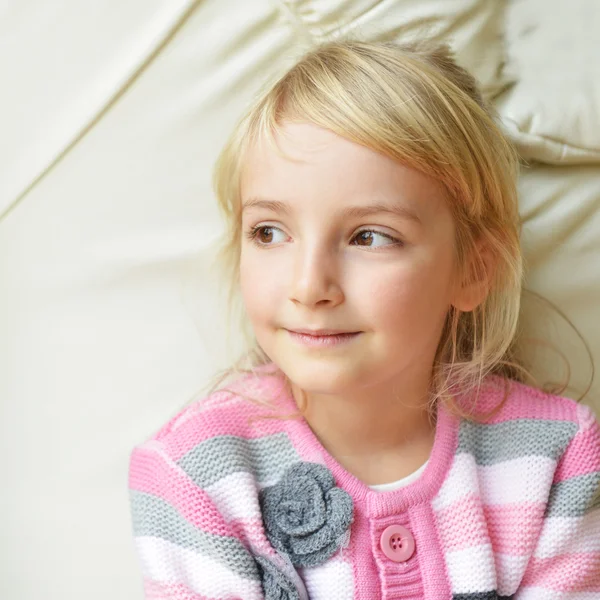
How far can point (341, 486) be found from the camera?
1129 millimetres

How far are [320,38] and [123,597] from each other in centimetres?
84

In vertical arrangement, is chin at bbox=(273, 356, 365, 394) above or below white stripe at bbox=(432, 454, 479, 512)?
above

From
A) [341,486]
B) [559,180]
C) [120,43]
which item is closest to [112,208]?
[120,43]

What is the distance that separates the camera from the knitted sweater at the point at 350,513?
3.54 feet

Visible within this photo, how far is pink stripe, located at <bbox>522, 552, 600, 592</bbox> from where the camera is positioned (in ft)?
3.73

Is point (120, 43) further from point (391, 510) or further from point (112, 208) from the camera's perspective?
point (391, 510)

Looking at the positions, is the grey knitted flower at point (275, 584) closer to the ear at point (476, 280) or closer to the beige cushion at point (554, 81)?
the ear at point (476, 280)

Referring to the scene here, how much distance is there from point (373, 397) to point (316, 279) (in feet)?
0.77

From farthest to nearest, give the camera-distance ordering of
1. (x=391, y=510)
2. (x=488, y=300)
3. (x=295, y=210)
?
1. (x=488, y=300)
2. (x=391, y=510)
3. (x=295, y=210)

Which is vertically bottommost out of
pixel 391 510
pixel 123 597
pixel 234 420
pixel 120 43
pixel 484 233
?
pixel 123 597

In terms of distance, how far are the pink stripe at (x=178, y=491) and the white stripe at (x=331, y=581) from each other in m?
0.12

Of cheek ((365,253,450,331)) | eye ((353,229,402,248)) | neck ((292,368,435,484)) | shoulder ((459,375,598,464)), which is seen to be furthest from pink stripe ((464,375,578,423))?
eye ((353,229,402,248))

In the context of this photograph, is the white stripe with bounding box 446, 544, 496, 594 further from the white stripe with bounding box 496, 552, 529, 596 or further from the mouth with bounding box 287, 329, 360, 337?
the mouth with bounding box 287, 329, 360, 337

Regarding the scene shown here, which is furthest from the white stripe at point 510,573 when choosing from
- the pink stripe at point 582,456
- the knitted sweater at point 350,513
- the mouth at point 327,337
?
the mouth at point 327,337
